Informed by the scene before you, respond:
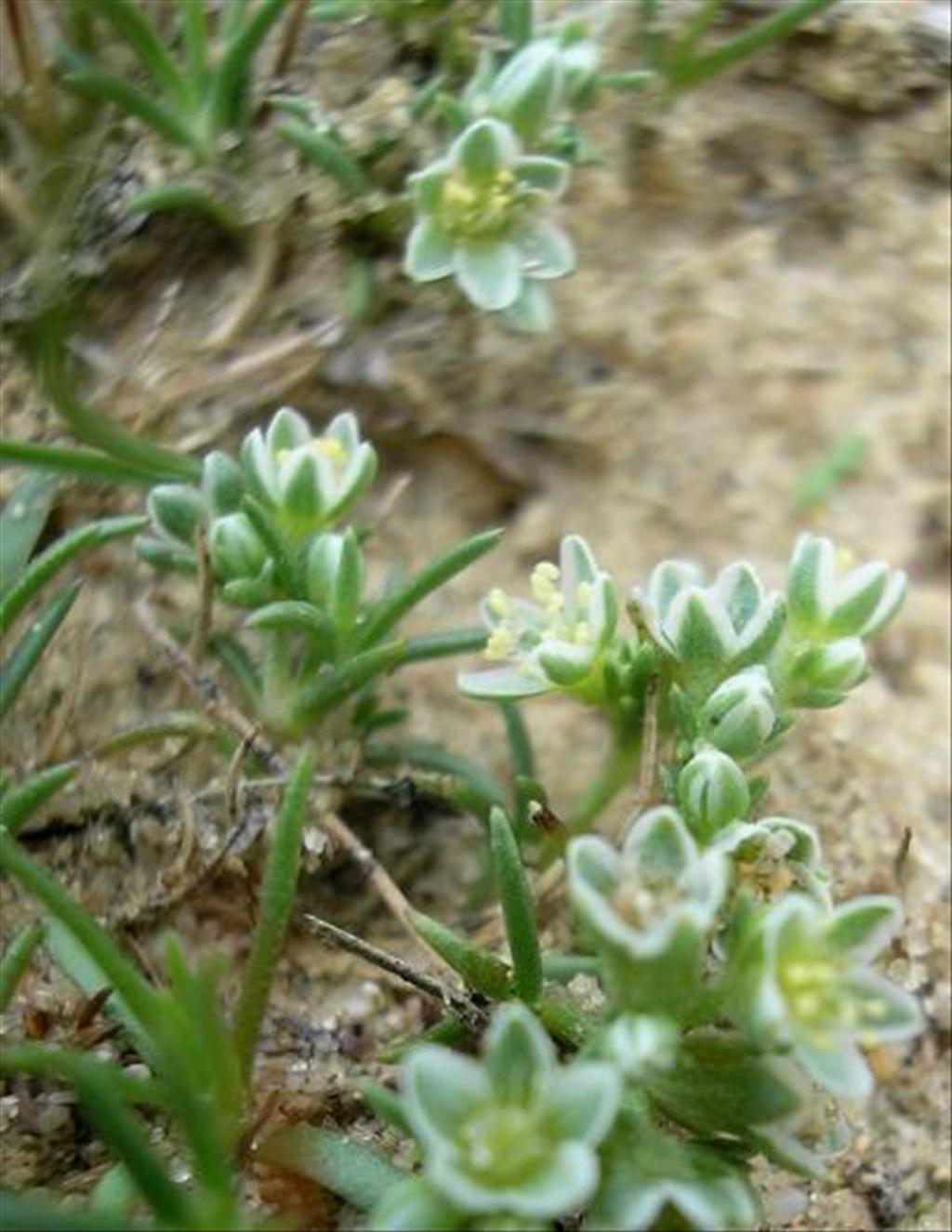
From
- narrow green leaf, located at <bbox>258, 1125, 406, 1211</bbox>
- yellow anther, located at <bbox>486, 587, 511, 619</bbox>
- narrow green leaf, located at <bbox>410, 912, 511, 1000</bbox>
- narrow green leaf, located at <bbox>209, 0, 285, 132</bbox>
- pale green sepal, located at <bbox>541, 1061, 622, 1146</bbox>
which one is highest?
narrow green leaf, located at <bbox>209, 0, 285, 132</bbox>

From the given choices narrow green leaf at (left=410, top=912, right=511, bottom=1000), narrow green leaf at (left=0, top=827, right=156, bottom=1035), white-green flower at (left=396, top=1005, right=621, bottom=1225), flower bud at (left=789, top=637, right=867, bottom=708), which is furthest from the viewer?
flower bud at (left=789, top=637, right=867, bottom=708)

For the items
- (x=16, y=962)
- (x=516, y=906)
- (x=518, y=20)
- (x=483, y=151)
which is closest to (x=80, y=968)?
(x=16, y=962)

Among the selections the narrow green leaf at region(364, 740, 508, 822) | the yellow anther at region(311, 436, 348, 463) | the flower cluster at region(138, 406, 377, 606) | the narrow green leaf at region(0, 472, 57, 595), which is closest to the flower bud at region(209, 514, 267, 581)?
the flower cluster at region(138, 406, 377, 606)

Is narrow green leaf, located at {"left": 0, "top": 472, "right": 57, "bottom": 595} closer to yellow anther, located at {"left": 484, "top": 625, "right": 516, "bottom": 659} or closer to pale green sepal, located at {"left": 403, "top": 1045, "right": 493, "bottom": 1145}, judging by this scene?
yellow anther, located at {"left": 484, "top": 625, "right": 516, "bottom": 659}

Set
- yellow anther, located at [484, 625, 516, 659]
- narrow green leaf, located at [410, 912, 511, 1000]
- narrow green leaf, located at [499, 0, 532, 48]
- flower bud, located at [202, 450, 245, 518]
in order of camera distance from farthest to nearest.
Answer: narrow green leaf, located at [499, 0, 532, 48]
flower bud, located at [202, 450, 245, 518]
yellow anther, located at [484, 625, 516, 659]
narrow green leaf, located at [410, 912, 511, 1000]

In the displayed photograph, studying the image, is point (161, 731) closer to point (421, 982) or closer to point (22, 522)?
point (22, 522)
